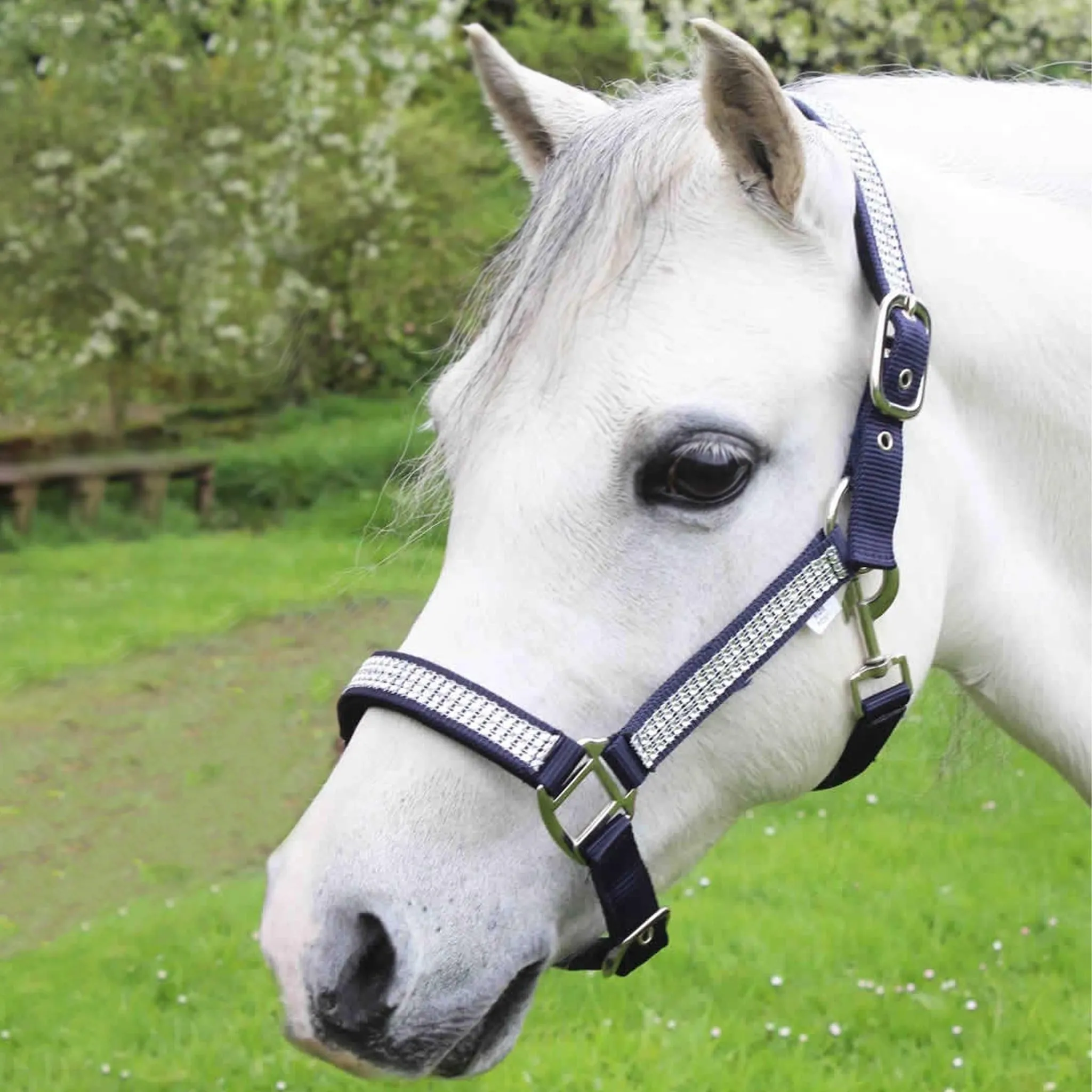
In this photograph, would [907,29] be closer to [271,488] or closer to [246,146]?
[246,146]

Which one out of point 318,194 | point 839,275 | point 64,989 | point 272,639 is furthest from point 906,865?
point 318,194

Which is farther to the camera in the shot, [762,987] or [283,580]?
[283,580]

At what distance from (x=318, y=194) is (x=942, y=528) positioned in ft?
→ 37.9

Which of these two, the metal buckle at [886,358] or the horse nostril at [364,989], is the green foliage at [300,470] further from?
the horse nostril at [364,989]

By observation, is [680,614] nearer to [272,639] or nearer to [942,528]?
[942,528]

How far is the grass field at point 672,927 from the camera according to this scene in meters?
3.48

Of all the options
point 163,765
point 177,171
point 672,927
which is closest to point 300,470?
point 177,171

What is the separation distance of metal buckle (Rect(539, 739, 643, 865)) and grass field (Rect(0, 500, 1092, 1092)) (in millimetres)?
876

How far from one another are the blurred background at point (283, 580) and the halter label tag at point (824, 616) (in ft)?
1.82

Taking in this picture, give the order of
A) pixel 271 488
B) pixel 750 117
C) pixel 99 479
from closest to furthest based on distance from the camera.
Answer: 1. pixel 750 117
2. pixel 99 479
3. pixel 271 488

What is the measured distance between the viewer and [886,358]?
162cm

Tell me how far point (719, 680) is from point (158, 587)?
8.30 meters

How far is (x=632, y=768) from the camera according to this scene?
156 cm

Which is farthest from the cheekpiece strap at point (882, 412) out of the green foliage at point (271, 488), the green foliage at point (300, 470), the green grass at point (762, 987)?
the green foliage at point (300, 470)
